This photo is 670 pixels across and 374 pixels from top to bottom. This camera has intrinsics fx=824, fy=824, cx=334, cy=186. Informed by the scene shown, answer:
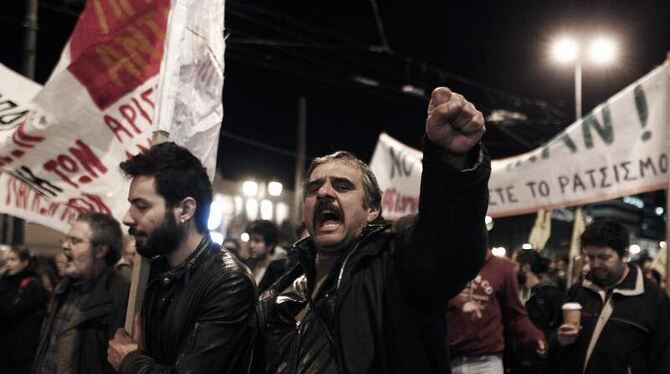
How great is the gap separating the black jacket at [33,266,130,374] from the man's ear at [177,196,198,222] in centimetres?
163

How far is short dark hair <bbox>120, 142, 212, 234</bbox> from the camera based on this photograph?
349cm

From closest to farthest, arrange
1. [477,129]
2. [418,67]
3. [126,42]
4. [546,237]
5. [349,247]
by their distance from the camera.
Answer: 1. [477,129]
2. [349,247]
3. [126,42]
4. [546,237]
5. [418,67]

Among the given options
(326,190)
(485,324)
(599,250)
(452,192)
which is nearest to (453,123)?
(452,192)

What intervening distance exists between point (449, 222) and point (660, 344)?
11.5 ft

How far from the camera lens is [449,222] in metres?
2.35

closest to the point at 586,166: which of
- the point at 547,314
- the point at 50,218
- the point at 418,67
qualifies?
the point at 547,314

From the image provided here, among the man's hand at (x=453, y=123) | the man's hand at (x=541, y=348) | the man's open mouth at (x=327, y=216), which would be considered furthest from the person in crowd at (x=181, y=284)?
the man's hand at (x=541, y=348)

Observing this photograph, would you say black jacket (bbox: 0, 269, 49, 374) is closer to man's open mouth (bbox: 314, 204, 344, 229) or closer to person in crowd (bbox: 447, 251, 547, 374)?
person in crowd (bbox: 447, 251, 547, 374)

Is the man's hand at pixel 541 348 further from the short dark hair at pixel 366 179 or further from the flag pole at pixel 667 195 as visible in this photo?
the short dark hair at pixel 366 179

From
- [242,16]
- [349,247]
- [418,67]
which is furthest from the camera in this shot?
[418,67]

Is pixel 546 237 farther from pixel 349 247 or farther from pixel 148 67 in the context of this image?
pixel 349 247

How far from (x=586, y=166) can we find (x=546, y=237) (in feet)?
19.2

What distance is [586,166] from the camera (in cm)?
672

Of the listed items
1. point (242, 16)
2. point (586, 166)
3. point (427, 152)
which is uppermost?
point (242, 16)
